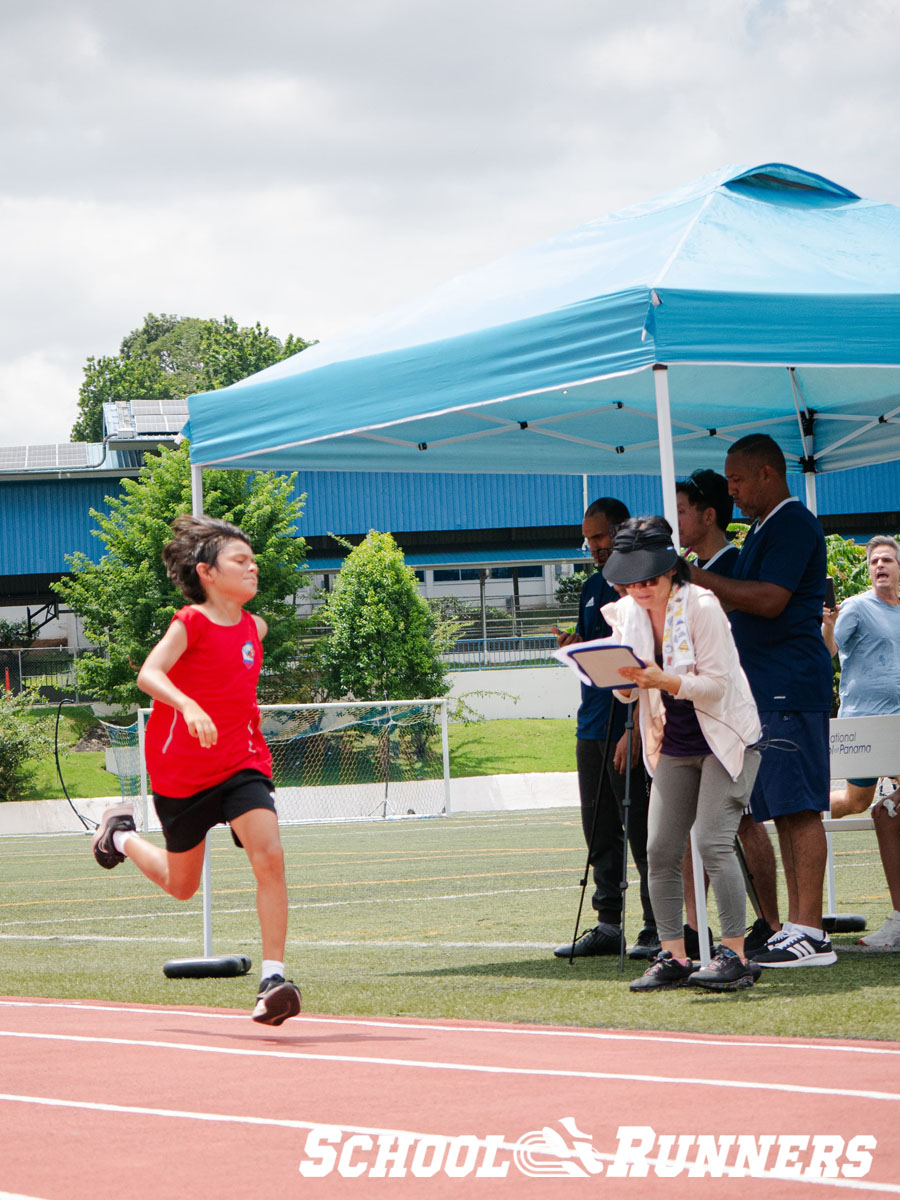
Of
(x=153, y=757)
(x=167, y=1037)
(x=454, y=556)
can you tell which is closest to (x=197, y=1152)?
(x=167, y=1037)

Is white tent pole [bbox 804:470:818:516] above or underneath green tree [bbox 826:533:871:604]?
above

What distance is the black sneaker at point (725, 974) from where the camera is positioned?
591cm

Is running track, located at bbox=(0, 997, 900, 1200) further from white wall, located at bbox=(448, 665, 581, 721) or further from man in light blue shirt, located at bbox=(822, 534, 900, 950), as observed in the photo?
white wall, located at bbox=(448, 665, 581, 721)

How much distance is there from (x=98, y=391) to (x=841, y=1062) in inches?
3516

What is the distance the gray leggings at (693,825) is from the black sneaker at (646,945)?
1.15 meters

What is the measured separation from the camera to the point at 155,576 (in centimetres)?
4184

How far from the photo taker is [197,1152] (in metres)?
3.58

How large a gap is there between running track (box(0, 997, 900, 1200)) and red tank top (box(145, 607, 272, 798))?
3.14 feet

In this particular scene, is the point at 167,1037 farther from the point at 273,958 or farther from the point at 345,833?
the point at 345,833

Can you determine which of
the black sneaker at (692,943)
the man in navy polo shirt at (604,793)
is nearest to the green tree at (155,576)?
the man in navy polo shirt at (604,793)

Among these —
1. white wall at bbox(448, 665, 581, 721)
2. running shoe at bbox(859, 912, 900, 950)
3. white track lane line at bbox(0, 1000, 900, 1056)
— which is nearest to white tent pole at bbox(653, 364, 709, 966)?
white track lane line at bbox(0, 1000, 900, 1056)

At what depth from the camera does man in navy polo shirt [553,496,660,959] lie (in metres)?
7.36

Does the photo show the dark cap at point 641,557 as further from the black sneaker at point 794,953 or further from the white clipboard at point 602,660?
the black sneaker at point 794,953

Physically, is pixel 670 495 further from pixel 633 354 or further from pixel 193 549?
pixel 193 549
